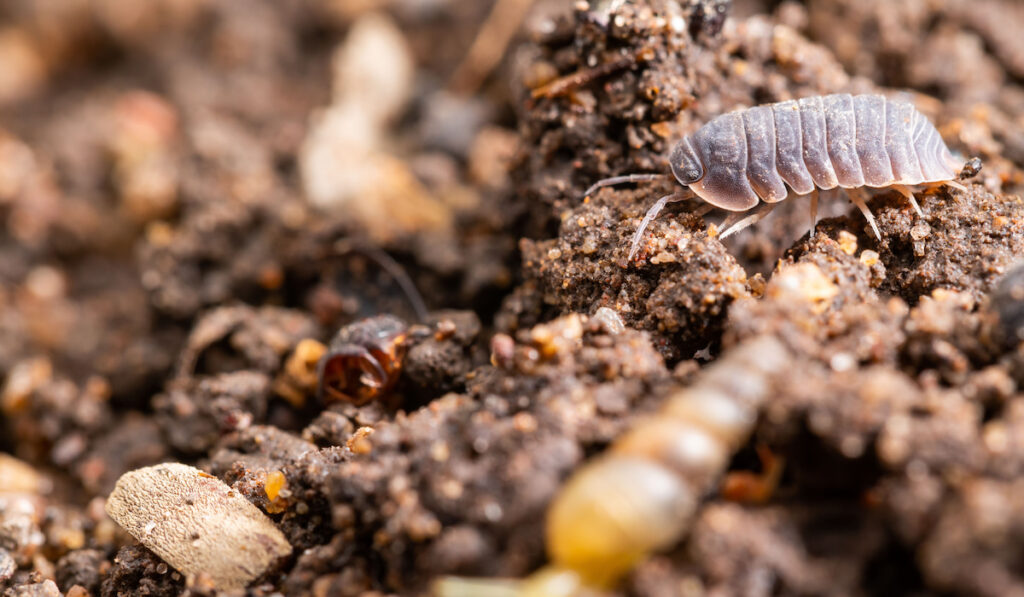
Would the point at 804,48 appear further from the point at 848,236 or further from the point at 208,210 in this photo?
the point at 208,210

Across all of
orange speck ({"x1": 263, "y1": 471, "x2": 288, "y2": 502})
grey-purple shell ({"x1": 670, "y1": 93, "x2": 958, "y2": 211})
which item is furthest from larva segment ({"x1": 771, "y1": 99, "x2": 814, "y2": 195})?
orange speck ({"x1": 263, "y1": 471, "x2": 288, "y2": 502})

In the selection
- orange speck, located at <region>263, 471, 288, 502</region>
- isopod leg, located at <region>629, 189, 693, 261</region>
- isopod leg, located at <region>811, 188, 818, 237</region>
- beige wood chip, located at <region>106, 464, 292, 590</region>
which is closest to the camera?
beige wood chip, located at <region>106, 464, 292, 590</region>

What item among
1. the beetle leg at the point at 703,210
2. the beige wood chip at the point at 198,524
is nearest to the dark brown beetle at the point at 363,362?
the beige wood chip at the point at 198,524

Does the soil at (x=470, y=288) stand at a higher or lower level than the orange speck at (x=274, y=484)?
higher

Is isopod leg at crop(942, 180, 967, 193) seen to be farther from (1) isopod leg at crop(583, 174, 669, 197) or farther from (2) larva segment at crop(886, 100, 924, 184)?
(1) isopod leg at crop(583, 174, 669, 197)

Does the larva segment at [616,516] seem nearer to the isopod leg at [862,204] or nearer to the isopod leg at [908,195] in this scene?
the isopod leg at [862,204]

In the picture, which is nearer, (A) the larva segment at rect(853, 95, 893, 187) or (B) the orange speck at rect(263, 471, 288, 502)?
(B) the orange speck at rect(263, 471, 288, 502)

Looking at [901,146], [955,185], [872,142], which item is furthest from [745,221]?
[955,185]
